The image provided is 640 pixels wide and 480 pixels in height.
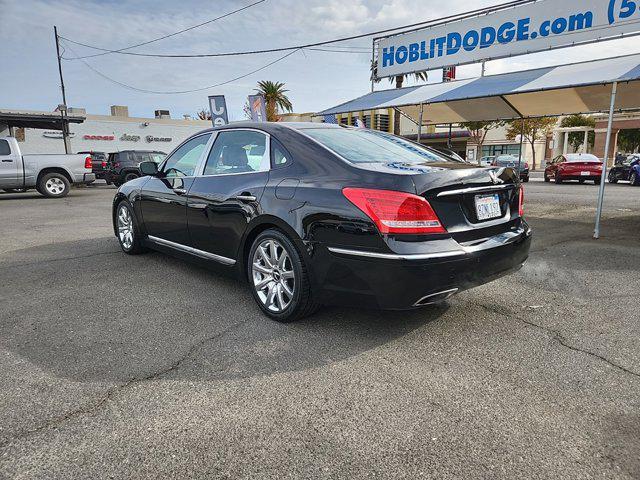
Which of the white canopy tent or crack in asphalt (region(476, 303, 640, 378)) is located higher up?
the white canopy tent

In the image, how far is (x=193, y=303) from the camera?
13.2ft

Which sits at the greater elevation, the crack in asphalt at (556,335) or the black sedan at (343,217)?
the black sedan at (343,217)

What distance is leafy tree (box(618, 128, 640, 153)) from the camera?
189 feet

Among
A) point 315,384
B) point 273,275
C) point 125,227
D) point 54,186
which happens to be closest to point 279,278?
point 273,275

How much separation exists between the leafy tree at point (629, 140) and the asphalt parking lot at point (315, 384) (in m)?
65.2

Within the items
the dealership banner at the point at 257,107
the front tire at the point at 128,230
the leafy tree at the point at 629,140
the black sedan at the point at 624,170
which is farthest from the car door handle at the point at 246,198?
the leafy tree at the point at 629,140

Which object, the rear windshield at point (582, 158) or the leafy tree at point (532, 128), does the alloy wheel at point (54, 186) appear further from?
the leafy tree at point (532, 128)

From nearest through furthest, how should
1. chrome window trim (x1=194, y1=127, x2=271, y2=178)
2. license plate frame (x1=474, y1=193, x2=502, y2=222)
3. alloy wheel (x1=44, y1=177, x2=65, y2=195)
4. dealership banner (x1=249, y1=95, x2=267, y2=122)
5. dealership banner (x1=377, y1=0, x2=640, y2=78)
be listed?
license plate frame (x1=474, y1=193, x2=502, y2=222) < chrome window trim (x1=194, y1=127, x2=271, y2=178) < dealership banner (x1=377, y1=0, x2=640, y2=78) < alloy wheel (x1=44, y1=177, x2=65, y2=195) < dealership banner (x1=249, y1=95, x2=267, y2=122)

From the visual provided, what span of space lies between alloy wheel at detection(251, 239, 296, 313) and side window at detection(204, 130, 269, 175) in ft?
2.25

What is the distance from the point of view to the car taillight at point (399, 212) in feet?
9.29

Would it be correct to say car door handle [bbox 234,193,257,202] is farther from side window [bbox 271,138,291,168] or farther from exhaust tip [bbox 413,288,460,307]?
exhaust tip [bbox 413,288,460,307]

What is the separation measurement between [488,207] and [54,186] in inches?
601

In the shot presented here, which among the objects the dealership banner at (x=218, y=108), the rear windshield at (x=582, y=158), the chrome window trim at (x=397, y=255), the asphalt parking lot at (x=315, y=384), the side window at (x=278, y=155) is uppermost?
the dealership banner at (x=218, y=108)

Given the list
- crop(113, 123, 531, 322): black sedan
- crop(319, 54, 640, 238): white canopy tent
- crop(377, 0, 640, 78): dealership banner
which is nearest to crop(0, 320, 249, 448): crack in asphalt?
crop(113, 123, 531, 322): black sedan
